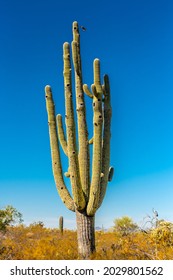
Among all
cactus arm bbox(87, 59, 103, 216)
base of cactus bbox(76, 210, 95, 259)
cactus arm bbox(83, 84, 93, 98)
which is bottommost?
base of cactus bbox(76, 210, 95, 259)

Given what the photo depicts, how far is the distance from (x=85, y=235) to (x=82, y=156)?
1731 mm

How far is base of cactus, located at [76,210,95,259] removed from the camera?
759cm

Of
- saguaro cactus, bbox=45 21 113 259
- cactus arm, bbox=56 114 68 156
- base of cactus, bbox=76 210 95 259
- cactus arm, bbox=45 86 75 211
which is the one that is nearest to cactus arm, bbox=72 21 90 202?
saguaro cactus, bbox=45 21 113 259

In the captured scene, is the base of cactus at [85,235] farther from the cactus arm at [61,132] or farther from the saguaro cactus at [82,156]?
the cactus arm at [61,132]

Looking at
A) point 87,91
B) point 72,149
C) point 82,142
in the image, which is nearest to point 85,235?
point 72,149

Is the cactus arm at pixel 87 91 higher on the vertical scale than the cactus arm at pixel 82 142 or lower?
higher

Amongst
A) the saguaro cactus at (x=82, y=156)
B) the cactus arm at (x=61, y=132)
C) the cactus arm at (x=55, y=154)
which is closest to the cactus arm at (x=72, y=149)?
the saguaro cactus at (x=82, y=156)

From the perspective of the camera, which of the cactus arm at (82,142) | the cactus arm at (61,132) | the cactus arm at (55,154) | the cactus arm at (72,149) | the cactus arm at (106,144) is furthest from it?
the cactus arm at (61,132)

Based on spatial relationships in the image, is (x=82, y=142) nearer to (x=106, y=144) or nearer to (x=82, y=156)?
(x=82, y=156)

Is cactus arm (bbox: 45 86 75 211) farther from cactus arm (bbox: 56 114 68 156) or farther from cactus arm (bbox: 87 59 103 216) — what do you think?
cactus arm (bbox: 87 59 103 216)

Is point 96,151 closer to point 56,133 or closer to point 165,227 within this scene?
point 56,133

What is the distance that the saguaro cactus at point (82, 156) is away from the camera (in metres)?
7.62
